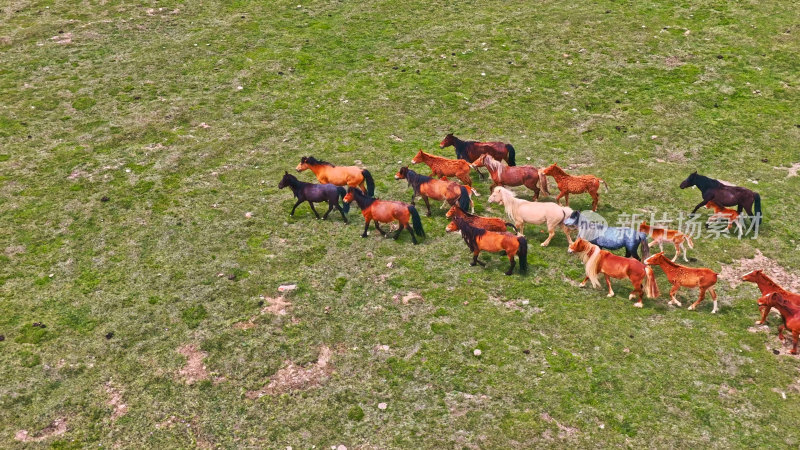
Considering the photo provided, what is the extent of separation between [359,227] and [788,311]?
843 cm

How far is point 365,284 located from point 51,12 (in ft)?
68.1

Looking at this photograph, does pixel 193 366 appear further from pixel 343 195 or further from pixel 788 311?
pixel 788 311

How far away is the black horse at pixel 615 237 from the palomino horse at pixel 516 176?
2309 mm

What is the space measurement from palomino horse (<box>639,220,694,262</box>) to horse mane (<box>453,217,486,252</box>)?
11.9 ft

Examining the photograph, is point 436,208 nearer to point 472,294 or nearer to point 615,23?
point 472,294

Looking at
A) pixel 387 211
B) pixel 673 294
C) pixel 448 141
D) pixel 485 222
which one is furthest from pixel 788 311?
pixel 448 141

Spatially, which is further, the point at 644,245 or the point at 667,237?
the point at 667,237

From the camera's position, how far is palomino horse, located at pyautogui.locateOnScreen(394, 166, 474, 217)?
13.9 metres

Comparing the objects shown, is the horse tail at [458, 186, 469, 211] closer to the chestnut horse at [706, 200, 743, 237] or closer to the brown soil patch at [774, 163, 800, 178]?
the chestnut horse at [706, 200, 743, 237]

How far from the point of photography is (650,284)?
1151cm

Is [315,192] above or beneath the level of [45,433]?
above

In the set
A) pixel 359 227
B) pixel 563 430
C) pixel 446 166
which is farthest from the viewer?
pixel 446 166

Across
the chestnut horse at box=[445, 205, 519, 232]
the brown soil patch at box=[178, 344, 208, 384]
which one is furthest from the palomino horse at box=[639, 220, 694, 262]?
the brown soil patch at box=[178, 344, 208, 384]

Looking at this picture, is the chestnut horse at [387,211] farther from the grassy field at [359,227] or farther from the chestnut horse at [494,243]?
the chestnut horse at [494,243]
